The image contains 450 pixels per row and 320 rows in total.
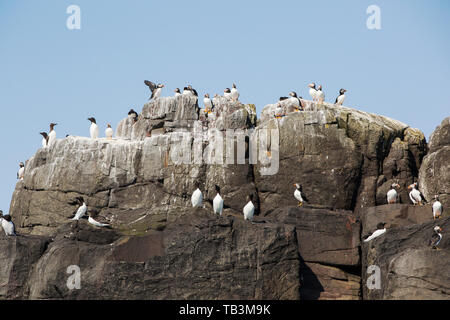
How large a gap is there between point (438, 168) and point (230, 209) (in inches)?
338

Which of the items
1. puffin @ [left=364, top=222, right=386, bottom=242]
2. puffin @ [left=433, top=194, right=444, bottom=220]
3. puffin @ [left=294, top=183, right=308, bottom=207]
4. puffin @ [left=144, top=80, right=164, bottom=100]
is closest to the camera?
puffin @ [left=364, top=222, right=386, bottom=242]

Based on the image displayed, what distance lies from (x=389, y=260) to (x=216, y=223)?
19.0 feet

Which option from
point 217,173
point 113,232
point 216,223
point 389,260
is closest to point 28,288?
point 113,232

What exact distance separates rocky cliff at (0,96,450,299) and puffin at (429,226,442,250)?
1.81 ft

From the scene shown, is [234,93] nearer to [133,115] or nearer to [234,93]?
[234,93]

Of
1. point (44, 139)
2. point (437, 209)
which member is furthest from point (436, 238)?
point (44, 139)

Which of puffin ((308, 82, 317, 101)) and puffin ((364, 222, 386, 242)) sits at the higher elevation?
puffin ((308, 82, 317, 101))

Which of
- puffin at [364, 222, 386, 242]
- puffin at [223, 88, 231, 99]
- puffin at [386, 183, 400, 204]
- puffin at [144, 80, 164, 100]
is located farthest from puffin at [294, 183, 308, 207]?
puffin at [144, 80, 164, 100]

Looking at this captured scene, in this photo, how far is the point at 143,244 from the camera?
990 inches

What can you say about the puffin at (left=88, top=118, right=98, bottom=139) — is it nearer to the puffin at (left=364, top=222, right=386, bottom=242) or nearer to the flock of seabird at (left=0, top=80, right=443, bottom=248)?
the flock of seabird at (left=0, top=80, right=443, bottom=248)

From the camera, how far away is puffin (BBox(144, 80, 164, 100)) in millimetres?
36662

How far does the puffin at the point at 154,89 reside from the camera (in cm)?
3666

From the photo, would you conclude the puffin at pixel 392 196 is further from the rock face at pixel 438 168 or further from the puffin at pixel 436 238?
the puffin at pixel 436 238

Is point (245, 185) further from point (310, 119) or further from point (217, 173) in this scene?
point (310, 119)
